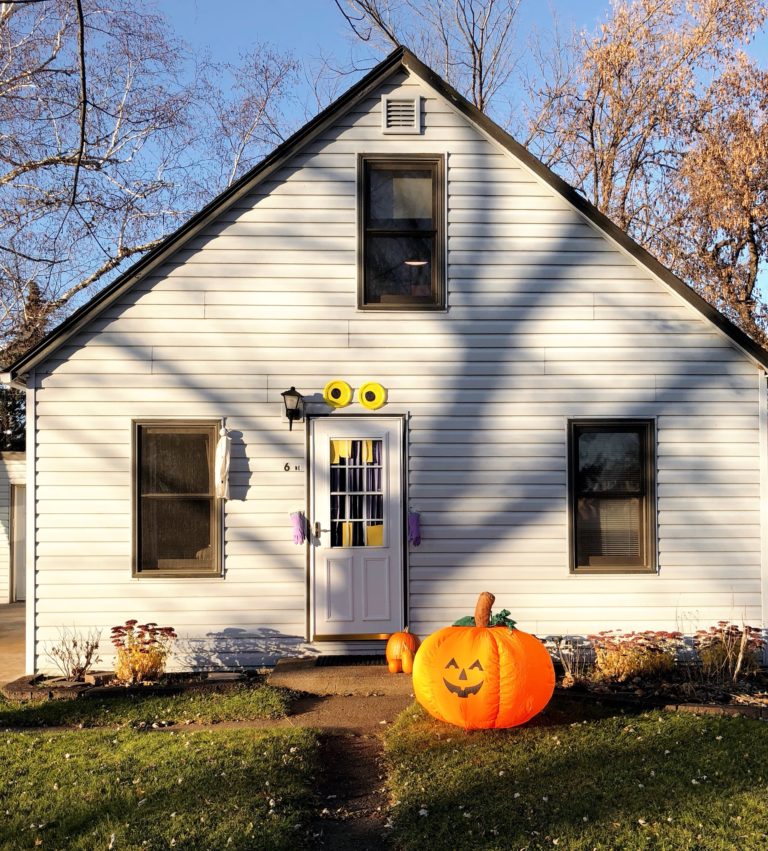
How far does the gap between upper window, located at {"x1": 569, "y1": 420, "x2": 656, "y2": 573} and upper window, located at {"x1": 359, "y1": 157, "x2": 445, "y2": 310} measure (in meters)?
2.16

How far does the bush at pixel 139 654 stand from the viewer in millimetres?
7961

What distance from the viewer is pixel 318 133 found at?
343 inches

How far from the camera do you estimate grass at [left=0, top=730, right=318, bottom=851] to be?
4.38 meters

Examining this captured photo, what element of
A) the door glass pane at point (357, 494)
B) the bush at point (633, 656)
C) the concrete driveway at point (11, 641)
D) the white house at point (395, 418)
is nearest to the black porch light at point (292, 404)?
the white house at point (395, 418)

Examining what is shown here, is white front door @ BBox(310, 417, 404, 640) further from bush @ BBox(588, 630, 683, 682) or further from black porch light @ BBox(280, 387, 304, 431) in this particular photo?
bush @ BBox(588, 630, 683, 682)

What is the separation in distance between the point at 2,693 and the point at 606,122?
1817 cm

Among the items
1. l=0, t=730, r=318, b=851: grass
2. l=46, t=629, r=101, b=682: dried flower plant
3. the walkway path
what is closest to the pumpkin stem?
the walkway path

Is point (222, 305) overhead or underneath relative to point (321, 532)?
overhead

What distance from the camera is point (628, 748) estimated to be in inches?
227

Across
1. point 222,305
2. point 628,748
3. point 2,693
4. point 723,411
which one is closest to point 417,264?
point 222,305

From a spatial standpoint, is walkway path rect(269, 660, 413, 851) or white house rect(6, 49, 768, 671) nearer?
walkway path rect(269, 660, 413, 851)

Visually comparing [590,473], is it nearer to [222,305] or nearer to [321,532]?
[321,532]

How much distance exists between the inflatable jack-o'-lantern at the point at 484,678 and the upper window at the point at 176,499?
3.16 meters

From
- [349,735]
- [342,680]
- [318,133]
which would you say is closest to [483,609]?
[349,735]
